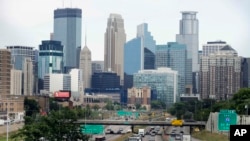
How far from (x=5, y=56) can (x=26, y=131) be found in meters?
98.6


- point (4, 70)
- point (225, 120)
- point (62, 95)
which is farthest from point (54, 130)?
point (4, 70)

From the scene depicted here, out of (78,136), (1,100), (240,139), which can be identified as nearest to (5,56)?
(1,100)

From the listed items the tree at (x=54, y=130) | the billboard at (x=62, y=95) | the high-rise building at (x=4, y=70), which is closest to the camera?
the tree at (x=54, y=130)

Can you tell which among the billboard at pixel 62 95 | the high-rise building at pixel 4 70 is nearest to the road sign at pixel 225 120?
the billboard at pixel 62 95

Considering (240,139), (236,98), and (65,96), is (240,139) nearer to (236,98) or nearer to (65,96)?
(236,98)

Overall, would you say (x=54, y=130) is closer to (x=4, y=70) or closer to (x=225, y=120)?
(x=225, y=120)

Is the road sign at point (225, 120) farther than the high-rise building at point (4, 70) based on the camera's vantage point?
No

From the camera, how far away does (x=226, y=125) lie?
4838 centimetres

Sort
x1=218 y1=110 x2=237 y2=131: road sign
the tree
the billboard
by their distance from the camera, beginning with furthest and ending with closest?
the billboard < the tree < x1=218 y1=110 x2=237 y2=131: road sign

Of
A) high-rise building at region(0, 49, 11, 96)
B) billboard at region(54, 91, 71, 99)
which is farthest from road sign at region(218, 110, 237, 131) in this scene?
high-rise building at region(0, 49, 11, 96)

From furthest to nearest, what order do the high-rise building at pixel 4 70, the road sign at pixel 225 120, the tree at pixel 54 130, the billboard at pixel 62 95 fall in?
the high-rise building at pixel 4 70 → the billboard at pixel 62 95 → the tree at pixel 54 130 → the road sign at pixel 225 120

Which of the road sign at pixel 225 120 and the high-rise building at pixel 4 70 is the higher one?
the high-rise building at pixel 4 70

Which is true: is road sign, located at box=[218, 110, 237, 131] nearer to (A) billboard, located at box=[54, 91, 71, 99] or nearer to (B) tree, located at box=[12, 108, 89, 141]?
(B) tree, located at box=[12, 108, 89, 141]

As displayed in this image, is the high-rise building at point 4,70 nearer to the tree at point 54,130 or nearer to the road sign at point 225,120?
the tree at point 54,130
